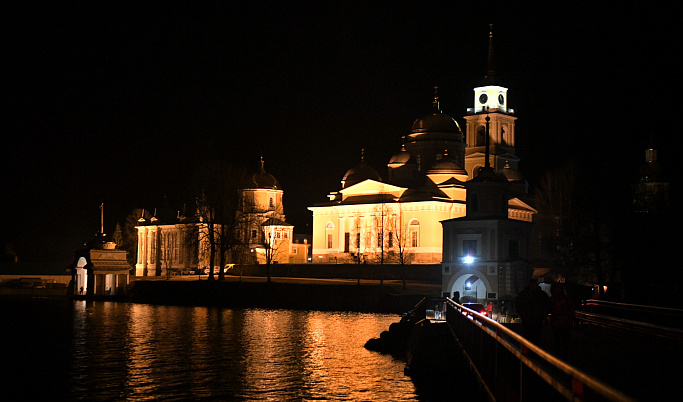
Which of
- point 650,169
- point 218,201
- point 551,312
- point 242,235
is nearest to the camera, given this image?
point 551,312

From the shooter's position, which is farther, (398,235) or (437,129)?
(437,129)

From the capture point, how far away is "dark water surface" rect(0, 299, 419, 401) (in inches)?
988

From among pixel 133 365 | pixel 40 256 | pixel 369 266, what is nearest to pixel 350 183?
pixel 369 266

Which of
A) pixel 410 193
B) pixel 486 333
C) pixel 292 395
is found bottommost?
pixel 292 395

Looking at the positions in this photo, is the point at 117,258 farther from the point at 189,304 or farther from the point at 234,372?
the point at 234,372

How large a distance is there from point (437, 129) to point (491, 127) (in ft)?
30.1

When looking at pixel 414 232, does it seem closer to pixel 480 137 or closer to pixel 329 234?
pixel 329 234

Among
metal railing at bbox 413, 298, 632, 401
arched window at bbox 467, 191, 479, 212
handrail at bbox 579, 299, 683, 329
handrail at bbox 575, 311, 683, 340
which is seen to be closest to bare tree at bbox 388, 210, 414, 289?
arched window at bbox 467, 191, 479, 212

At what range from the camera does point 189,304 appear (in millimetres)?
73062

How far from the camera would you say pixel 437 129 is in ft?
351

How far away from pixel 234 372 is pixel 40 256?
361 ft

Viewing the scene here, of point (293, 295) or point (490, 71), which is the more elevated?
point (490, 71)

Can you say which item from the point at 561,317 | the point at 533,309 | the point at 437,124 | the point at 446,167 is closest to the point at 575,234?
the point at 446,167

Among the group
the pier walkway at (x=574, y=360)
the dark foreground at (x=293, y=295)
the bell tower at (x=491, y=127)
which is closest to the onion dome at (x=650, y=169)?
the dark foreground at (x=293, y=295)
